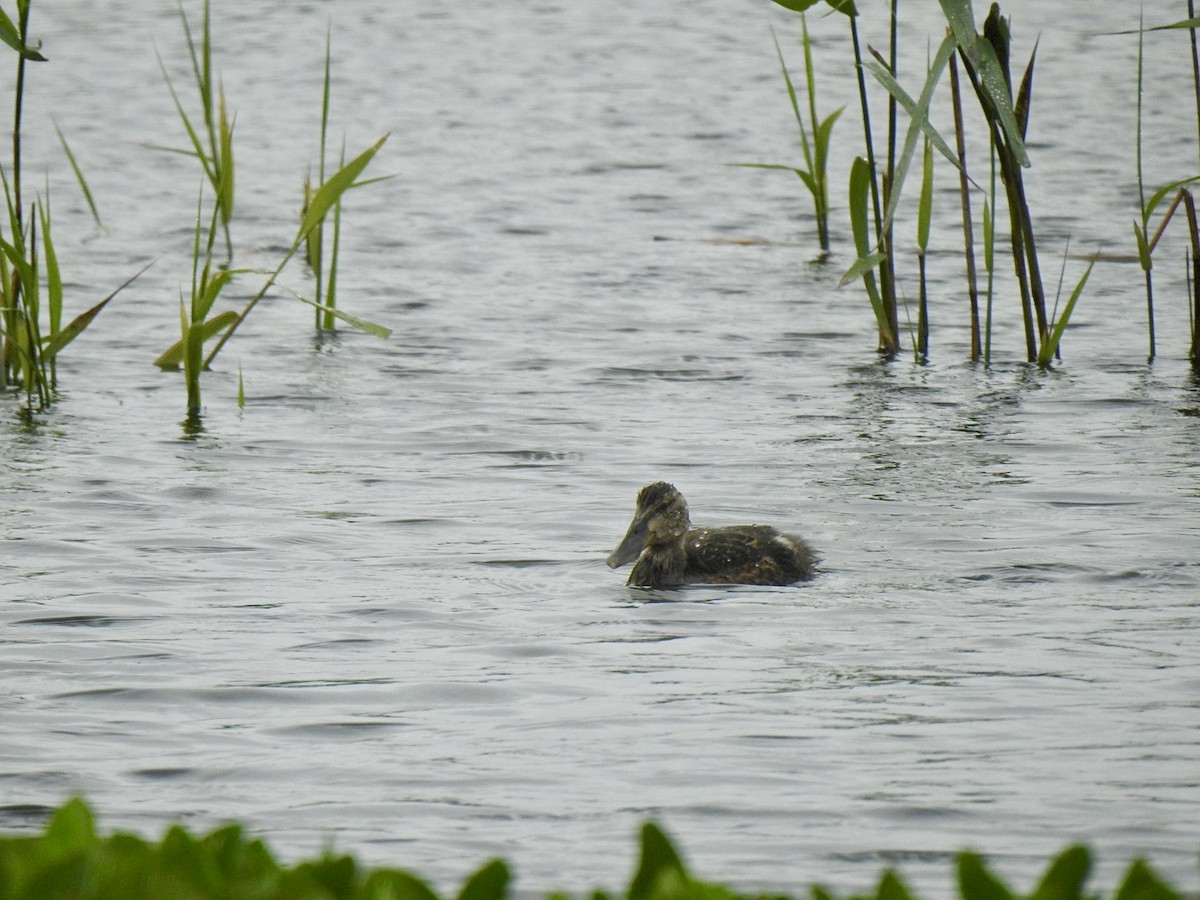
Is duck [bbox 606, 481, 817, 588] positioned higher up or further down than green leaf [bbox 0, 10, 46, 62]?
further down

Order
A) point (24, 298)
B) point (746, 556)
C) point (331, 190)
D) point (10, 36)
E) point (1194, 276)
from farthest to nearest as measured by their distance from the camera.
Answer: point (1194, 276), point (24, 298), point (331, 190), point (10, 36), point (746, 556)

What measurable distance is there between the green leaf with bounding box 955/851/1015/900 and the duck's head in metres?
3.99

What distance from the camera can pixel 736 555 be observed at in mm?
6598

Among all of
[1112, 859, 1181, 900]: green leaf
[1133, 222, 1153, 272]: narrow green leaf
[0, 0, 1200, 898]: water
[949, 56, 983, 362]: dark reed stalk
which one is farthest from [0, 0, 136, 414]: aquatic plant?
[1112, 859, 1181, 900]: green leaf

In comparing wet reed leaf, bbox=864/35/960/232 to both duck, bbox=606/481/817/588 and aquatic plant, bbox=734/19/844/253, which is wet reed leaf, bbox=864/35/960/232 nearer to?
duck, bbox=606/481/817/588

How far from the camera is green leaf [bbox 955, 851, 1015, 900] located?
8.58 feet

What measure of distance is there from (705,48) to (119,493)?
15.7m

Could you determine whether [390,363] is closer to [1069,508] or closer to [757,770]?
[1069,508]

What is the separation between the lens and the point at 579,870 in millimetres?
4117

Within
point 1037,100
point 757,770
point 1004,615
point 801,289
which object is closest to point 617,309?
point 801,289

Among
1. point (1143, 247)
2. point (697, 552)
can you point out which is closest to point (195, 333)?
point (697, 552)

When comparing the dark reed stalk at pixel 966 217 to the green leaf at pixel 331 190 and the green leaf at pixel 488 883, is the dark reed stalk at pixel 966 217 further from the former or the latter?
the green leaf at pixel 488 883

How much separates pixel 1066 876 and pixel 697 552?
13.3ft

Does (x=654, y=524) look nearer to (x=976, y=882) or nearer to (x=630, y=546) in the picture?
(x=630, y=546)
